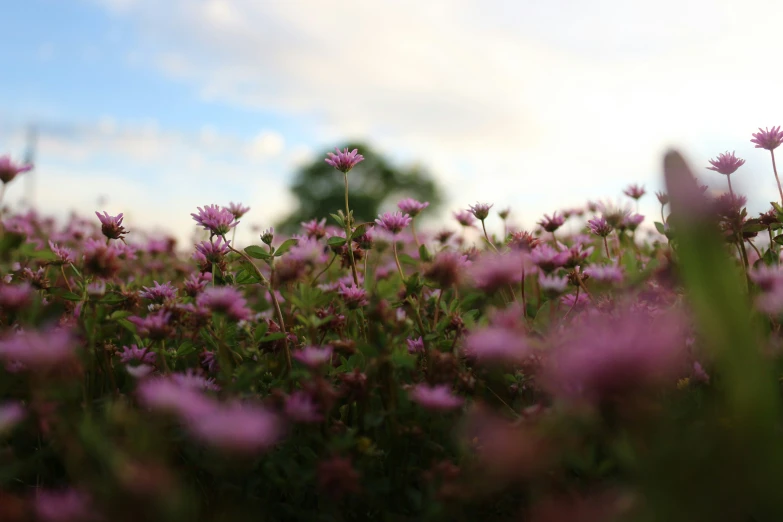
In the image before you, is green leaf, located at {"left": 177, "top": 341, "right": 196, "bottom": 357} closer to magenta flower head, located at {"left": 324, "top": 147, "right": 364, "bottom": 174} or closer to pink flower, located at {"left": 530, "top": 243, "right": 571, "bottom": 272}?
magenta flower head, located at {"left": 324, "top": 147, "right": 364, "bottom": 174}

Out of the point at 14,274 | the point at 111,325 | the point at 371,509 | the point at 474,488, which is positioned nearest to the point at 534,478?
the point at 474,488

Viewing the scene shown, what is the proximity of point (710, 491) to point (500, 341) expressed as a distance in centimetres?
44

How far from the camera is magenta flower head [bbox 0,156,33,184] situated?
1.78 metres

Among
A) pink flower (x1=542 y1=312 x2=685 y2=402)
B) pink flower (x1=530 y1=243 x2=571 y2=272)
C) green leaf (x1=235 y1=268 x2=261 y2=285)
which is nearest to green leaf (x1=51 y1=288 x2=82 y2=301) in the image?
green leaf (x1=235 y1=268 x2=261 y2=285)

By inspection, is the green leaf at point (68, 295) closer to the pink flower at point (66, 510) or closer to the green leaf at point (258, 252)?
the green leaf at point (258, 252)

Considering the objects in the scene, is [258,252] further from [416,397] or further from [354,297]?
[416,397]

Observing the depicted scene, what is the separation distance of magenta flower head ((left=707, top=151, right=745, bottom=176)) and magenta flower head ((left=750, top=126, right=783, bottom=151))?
0.16 m

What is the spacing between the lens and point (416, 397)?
1.20 metres

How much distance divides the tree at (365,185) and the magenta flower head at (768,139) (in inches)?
1239

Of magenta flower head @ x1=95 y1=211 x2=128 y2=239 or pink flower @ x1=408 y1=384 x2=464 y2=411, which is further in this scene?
magenta flower head @ x1=95 y1=211 x2=128 y2=239

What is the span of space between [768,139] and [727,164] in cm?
22

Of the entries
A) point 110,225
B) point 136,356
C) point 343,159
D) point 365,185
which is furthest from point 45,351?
point 365,185

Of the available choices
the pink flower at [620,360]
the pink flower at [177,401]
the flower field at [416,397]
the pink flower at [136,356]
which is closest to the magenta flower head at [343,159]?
the flower field at [416,397]

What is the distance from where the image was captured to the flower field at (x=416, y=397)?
0.81 m
